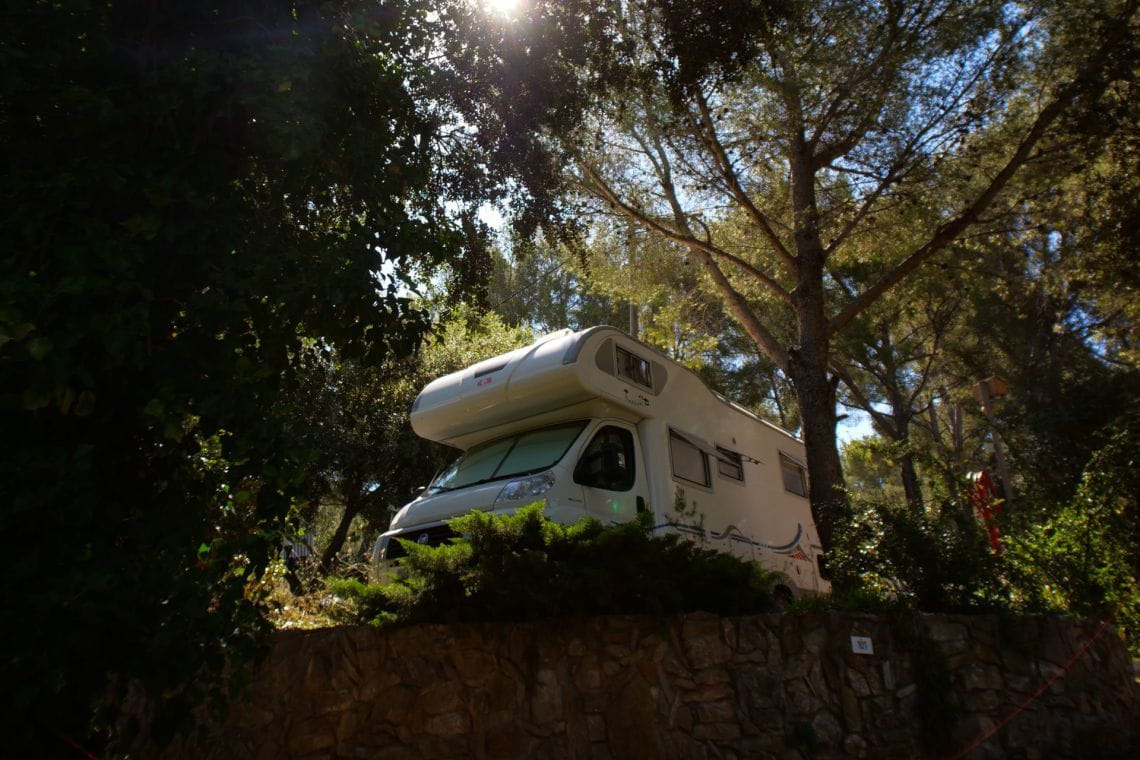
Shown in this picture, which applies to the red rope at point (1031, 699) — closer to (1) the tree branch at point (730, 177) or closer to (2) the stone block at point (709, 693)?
(2) the stone block at point (709, 693)

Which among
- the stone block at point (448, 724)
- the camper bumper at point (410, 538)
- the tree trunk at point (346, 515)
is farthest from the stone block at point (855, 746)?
the tree trunk at point (346, 515)

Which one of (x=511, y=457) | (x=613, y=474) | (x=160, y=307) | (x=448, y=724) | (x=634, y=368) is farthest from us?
(x=634, y=368)

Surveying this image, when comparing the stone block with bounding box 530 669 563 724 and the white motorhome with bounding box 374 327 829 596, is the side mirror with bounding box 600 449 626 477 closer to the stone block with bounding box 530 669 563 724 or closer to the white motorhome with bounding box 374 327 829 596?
the white motorhome with bounding box 374 327 829 596

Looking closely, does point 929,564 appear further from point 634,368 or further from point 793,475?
point 793,475

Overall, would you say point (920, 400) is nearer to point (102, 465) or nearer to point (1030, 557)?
point (1030, 557)

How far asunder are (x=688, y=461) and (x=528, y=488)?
84.5 inches

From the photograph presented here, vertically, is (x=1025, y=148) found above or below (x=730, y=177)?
below

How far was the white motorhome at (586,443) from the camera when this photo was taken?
263 inches

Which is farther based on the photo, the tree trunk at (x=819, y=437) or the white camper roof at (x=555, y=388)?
the tree trunk at (x=819, y=437)

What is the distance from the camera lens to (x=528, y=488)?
21.0 feet

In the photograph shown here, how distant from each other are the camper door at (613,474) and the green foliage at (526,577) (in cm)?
154

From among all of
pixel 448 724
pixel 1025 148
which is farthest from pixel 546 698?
pixel 1025 148

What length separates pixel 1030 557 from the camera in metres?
7.10

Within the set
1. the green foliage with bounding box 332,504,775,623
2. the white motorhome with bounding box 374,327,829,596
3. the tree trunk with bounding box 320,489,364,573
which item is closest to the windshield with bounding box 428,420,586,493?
the white motorhome with bounding box 374,327,829,596
